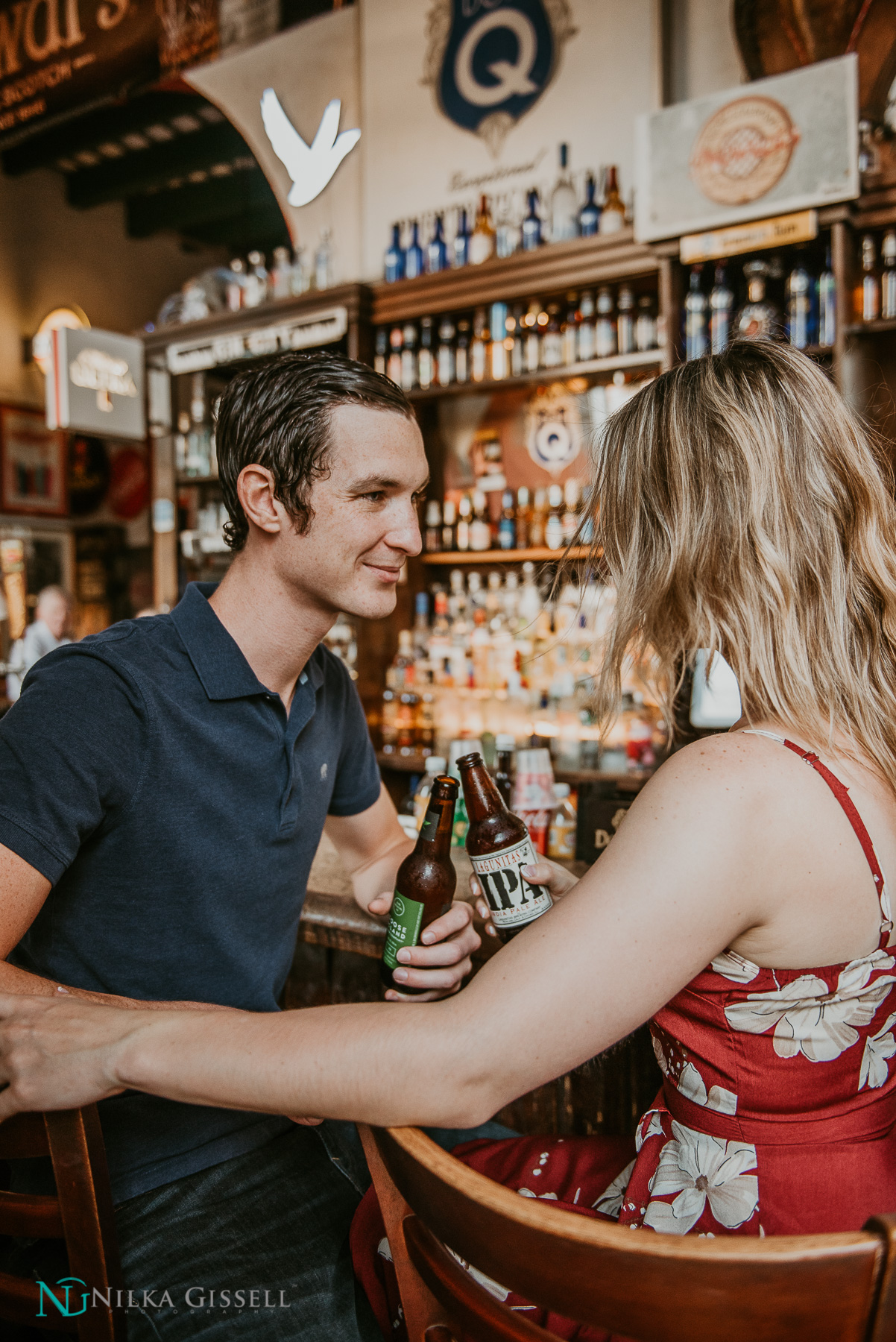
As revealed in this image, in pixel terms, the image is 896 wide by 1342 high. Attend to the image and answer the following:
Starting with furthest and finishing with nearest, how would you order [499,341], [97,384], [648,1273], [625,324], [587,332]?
[97,384] < [499,341] < [587,332] < [625,324] < [648,1273]

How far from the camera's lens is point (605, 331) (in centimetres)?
349

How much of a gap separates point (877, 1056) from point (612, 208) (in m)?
3.44

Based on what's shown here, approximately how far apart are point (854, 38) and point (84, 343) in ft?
12.8

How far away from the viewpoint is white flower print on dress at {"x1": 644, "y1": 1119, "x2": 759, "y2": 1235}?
0.88m

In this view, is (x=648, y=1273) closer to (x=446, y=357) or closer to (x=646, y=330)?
(x=646, y=330)

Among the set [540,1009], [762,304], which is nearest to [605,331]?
[762,304]

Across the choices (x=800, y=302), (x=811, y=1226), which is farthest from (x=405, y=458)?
(x=800, y=302)

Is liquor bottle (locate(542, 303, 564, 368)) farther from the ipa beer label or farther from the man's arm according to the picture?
the ipa beer label

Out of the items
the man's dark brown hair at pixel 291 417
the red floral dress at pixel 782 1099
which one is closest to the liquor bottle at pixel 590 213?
the man's dark brown hair at pixel 291 417

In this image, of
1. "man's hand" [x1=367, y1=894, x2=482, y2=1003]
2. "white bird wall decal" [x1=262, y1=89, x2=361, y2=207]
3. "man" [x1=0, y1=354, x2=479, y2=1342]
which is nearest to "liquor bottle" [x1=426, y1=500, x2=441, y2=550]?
"white bird wall decal" [x1=262, y1=89, x2=361, y2=207]

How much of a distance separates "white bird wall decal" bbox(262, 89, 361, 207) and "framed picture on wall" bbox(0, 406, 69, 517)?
3.20 m

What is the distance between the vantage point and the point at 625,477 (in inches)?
40.8

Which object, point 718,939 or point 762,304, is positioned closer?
point 718,939

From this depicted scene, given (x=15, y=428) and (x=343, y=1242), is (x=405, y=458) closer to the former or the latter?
(x=343, y=1242)
